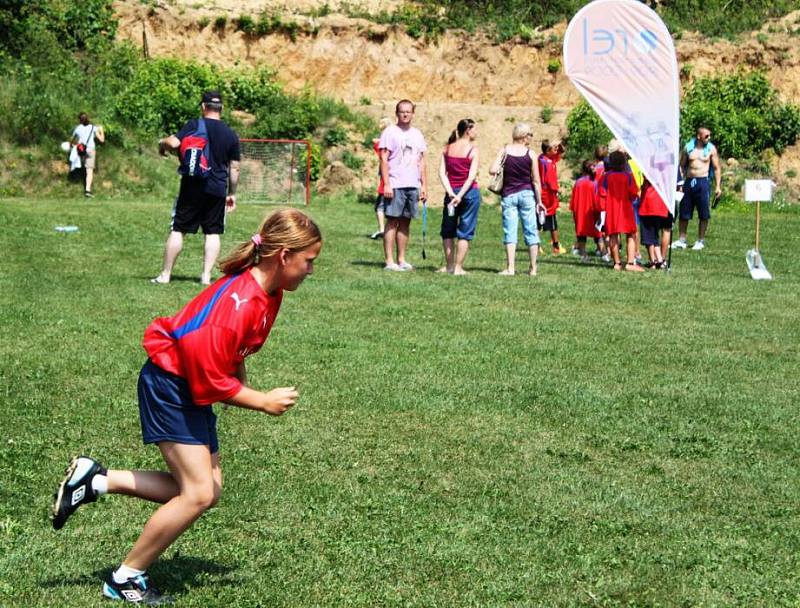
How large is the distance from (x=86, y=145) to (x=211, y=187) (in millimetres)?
16297

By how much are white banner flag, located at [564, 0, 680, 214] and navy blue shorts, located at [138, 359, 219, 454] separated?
443 inches

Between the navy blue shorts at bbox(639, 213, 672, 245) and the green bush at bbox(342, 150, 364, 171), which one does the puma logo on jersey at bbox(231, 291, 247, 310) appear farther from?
the green bush at bbox(342, 150, 364, 171)

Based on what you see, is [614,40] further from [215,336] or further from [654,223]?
[215,336]

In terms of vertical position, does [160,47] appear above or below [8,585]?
above

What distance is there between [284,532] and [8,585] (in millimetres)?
1279

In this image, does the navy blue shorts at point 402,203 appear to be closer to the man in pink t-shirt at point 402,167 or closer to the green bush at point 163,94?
the man in pink t-shirt at point 402,167

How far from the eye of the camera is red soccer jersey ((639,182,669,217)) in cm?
1644

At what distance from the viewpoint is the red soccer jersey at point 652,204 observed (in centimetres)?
1644

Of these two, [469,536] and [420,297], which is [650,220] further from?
[469,536]

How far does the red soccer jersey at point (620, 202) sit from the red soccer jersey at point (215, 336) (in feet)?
40.8

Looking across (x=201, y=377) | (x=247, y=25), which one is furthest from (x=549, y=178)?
(x=247, y=25)

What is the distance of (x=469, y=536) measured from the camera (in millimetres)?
5543

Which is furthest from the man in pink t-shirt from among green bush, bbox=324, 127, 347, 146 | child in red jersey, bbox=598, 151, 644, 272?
green bush, bbox=324, 127, 347, 146

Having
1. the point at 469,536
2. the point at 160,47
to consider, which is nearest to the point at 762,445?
the point at 469,536
